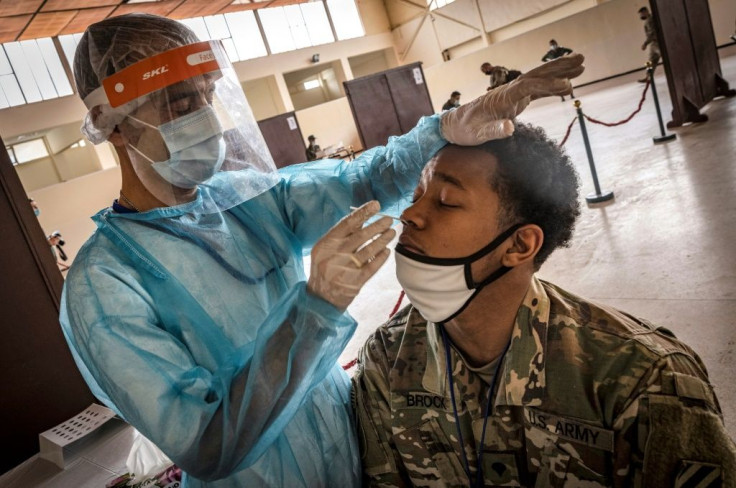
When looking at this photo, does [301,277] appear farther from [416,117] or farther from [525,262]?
[416,117]

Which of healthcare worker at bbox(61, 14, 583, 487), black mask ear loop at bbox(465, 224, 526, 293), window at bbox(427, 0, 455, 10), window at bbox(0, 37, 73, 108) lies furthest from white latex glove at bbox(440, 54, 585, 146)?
window at bbox(427, 0, 455, 10)

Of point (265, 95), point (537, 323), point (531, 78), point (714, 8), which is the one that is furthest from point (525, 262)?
point (265, 95)

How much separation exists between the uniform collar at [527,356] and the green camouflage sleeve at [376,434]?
391 mm

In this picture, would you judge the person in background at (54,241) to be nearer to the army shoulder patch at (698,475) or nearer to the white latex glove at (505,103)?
the white latex glove at (505,103)

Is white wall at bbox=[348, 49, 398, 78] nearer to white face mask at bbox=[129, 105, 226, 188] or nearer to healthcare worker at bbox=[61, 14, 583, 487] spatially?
healthcare worker at bbox=[61, 14, 583, 487]

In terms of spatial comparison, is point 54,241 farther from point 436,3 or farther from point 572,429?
point 436,3

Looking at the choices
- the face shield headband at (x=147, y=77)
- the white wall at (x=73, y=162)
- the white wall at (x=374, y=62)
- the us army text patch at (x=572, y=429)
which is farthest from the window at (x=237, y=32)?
the us army text patch at (x=572, y=429)

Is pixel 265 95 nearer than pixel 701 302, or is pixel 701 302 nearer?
pixel 701 302

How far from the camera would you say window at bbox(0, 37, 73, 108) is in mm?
11945

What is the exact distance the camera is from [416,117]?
469 inches

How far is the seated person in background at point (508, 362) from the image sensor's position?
48.4 inches

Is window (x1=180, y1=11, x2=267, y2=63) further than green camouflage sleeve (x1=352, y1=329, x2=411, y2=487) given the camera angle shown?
Yes

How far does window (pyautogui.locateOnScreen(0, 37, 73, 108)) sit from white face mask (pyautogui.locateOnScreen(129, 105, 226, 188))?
13.8m

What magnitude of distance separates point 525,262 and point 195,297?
986 millimetres
